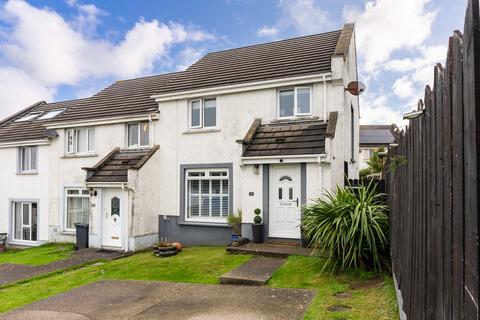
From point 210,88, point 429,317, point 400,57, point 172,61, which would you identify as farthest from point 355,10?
point 429,317

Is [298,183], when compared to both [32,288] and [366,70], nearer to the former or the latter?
[32,288]

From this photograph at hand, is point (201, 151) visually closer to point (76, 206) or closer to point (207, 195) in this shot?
point (207, 195)

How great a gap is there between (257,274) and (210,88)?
808 centimetres

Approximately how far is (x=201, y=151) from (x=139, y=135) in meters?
3.59

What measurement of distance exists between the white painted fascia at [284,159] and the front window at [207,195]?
1844mm

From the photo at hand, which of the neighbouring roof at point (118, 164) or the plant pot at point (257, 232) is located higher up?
the neighbouring roof at point (118, 164)

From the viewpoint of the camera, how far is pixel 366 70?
18.8 m

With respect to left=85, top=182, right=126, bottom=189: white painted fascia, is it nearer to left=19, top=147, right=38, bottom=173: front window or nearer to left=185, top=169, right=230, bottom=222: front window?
left=185, top=169, right=230, bottom=222: front window

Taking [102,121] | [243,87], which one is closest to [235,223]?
[243,87]

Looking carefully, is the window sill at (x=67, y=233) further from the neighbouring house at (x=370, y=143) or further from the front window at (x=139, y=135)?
the neighbouring house at (x=370, y=143)

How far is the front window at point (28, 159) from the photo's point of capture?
1865 cm

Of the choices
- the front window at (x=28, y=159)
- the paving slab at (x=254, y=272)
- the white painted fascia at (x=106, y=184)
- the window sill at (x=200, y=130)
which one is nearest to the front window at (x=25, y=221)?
the front window at (x=28, y=159)

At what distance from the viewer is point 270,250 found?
34.5ft

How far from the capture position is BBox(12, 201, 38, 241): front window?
18391mm
